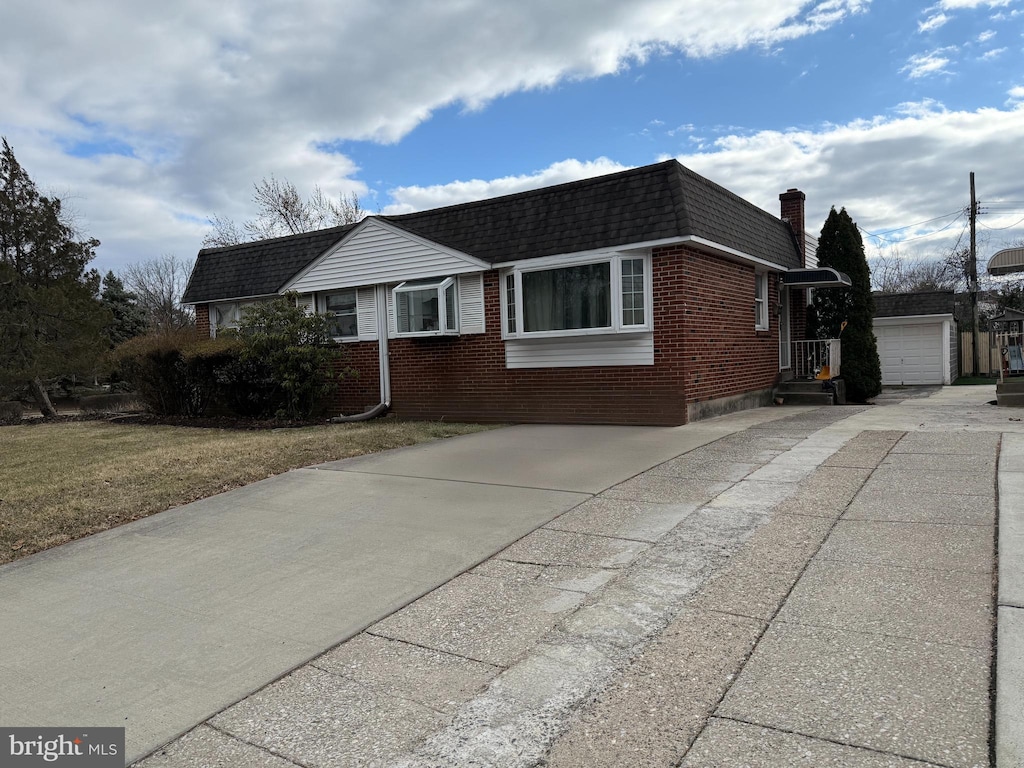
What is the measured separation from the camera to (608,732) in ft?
8.87

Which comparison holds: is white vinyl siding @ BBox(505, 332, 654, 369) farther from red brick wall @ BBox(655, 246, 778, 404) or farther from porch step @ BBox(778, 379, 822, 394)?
porch step @ BBox(778, 379, 822, 394)

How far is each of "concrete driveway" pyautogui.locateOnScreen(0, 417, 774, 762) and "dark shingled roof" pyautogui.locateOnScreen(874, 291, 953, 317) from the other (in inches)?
636

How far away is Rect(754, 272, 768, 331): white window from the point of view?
13809 millimetres

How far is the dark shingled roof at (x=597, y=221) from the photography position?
1063cm

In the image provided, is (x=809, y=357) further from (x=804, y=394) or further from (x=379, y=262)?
(x=379, y=262)

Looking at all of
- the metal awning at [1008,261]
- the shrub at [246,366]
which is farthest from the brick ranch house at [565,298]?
the metal awning at [1008,261]

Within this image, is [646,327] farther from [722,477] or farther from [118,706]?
[118,706]

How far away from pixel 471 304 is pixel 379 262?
2297 mm

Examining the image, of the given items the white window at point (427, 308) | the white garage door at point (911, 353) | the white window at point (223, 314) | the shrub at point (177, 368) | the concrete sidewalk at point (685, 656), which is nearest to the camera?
the concrete sidewalk at point (685, 656)

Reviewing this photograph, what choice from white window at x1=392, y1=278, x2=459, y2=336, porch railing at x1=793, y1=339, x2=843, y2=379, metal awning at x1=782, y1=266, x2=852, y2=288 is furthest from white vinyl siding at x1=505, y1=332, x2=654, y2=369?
porch railing at x1=793, y1=339, x2=843, y2=379

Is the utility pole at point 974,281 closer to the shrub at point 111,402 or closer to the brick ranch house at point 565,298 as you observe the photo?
the brick ranch house at point 565,298

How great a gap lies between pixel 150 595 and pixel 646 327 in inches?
310

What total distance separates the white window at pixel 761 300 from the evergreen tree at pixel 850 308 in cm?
224

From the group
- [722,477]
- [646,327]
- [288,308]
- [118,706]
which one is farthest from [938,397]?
[118,706]
